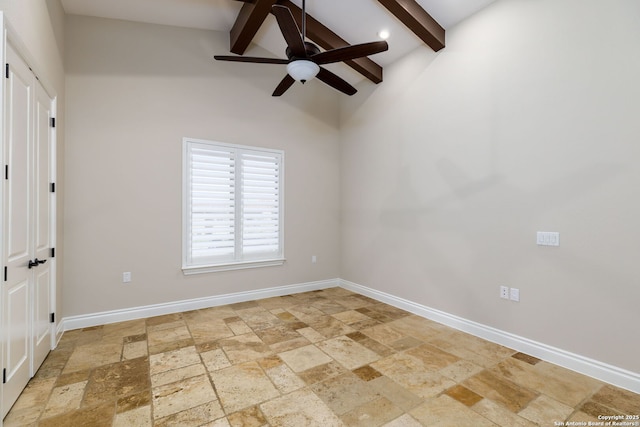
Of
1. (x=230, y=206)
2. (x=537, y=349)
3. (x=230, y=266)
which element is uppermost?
(x=230, y=206)

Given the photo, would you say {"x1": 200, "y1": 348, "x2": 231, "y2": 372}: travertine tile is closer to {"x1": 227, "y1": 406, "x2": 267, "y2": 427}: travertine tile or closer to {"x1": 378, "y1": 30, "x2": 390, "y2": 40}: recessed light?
{"x1": 227, "y1": 406, "x2": 267, "y2": 427}: travertine tile

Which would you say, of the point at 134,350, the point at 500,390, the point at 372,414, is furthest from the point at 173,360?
the point at 500,390

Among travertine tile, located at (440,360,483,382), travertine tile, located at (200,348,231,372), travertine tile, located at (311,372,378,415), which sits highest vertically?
travertine tile, located at (440,360,483,382)

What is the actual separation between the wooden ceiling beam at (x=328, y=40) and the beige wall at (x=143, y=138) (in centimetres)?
99

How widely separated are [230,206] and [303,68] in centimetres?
227

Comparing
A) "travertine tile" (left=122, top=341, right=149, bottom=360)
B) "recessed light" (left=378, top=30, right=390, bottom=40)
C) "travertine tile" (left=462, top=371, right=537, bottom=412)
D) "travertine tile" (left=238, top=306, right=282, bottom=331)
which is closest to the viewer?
"travertine tile" (left=462, top=371, right=537, bottom=412)

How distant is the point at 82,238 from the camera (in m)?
3.49

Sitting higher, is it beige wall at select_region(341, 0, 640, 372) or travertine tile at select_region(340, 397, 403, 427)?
beige wall at select_region(341, 0, 640, 372)

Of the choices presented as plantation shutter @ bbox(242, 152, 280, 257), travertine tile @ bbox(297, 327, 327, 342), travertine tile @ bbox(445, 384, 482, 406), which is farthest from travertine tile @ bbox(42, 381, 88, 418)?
travertine tile @ bbox(445, 384, 482, 406)

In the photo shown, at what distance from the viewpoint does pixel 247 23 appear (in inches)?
145

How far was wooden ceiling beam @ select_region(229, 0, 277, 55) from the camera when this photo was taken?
11.3ft

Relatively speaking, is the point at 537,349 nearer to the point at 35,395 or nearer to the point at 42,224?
the point at 35,395

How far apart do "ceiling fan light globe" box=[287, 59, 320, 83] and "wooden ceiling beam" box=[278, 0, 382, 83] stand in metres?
1.36

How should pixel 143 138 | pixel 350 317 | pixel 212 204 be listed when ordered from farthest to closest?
pixel 212 204
pixel 350 317
pixel 143 138
